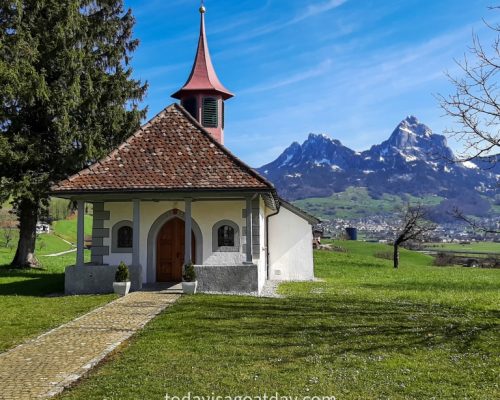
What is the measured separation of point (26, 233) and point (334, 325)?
19558mm

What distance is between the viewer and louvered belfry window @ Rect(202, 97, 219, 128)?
2414 centimetres

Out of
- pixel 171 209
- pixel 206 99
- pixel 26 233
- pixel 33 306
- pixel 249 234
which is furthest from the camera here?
pixel 26 233

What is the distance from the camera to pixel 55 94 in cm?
2233

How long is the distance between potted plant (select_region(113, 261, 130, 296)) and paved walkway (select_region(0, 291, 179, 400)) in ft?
7.50

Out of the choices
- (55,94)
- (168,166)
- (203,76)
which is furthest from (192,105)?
(168,166)

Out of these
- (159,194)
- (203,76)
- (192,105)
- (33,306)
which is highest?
(203,76)

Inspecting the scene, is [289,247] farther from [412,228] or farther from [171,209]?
[412,228]

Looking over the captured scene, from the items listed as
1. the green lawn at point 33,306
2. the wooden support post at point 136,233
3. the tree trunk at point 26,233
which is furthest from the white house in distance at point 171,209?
the tree trunk at point 26,233

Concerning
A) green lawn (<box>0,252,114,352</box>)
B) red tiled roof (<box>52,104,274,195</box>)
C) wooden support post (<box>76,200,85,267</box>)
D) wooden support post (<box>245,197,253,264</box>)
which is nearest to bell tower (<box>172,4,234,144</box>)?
red tiled roof (<box>52,104,274,195</box>)

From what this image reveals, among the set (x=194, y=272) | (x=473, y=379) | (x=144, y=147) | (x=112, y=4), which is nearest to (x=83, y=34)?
(x=112, y=4)

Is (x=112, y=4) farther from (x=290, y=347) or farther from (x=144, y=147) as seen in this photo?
(x=290, y=347)

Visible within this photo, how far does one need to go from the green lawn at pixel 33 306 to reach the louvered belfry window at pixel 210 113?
398 inches

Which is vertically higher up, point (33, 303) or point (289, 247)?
point (289, 247)

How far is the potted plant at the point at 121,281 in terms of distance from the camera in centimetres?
1566
